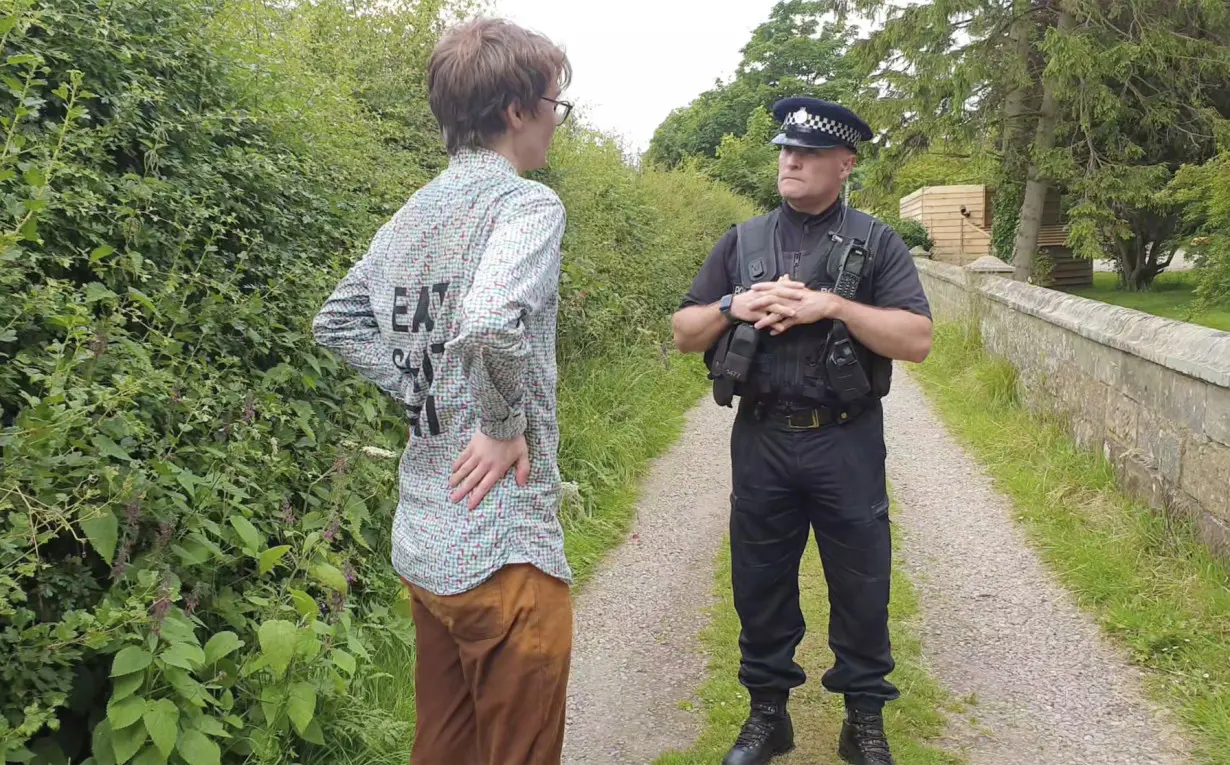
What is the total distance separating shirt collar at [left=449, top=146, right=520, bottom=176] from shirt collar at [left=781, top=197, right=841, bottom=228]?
1510 mm

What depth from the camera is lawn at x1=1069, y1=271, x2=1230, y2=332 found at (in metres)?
17.2

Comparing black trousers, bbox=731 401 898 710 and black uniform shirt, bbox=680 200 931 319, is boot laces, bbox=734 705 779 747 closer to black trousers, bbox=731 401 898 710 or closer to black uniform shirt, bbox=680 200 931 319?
black trousers, bbox=731 401 898 710

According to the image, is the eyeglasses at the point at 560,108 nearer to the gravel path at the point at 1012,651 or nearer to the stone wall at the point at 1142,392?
the gravel path at the point at 1012,651

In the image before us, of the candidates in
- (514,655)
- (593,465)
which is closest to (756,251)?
(514,655)

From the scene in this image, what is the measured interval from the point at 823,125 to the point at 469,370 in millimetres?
1756

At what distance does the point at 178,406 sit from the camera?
112 inches

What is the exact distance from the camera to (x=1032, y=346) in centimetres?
824

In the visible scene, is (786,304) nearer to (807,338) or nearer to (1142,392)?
(807,338)

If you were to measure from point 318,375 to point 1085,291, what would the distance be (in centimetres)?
2280

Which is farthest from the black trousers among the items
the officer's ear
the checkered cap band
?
the checkered cap band

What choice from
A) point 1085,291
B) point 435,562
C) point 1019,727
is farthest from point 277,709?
point 1085,291

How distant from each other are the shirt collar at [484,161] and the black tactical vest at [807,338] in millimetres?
1370

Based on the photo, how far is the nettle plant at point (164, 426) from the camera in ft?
7.36

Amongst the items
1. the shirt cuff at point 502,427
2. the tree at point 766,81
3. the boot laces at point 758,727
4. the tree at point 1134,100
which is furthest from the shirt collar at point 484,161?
the tree at point 766,81
